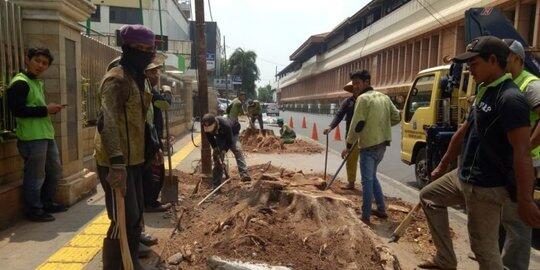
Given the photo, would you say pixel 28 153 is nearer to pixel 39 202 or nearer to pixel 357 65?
pixel 39 202

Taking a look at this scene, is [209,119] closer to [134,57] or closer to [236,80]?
[134,57]

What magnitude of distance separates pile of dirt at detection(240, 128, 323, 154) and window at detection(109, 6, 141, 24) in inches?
1153

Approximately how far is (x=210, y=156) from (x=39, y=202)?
3.23m

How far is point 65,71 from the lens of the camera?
6156 mm

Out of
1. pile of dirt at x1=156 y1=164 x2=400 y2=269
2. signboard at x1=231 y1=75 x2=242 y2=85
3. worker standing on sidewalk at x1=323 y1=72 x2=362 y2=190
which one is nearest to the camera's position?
pile of dirt at x1=156 y1=164 x2=400 y2=269

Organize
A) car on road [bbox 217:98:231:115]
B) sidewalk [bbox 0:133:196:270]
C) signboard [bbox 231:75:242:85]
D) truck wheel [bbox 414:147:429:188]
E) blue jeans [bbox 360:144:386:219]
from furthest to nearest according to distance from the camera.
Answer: signboard [bbox 231:75:242:85] → car on road [bbox 217:98:231:115] → truck wheel [bbox 414:147:429:188] → blue jeans [bbox 360:144:386:219] → sidewalk [bbox 0:133:196:270]

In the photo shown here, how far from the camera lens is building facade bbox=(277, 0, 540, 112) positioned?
806 inches

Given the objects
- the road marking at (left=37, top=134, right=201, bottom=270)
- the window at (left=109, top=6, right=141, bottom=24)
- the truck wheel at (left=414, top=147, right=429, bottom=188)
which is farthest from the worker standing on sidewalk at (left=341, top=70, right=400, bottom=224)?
the window at (left=109, top=6, right=141, bottom=24)

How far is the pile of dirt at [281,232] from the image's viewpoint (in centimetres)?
406

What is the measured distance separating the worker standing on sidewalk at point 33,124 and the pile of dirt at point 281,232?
165 cm

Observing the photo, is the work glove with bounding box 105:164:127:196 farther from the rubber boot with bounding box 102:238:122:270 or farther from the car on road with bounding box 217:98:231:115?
the car on road with bounding box 217:98:231:115

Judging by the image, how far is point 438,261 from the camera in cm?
416

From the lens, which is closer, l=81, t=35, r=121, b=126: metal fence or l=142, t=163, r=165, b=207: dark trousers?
l=142, t=163, r=165, b=207: dark trousers

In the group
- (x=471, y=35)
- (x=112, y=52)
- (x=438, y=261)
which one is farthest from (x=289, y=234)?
(x=112, y=52)
